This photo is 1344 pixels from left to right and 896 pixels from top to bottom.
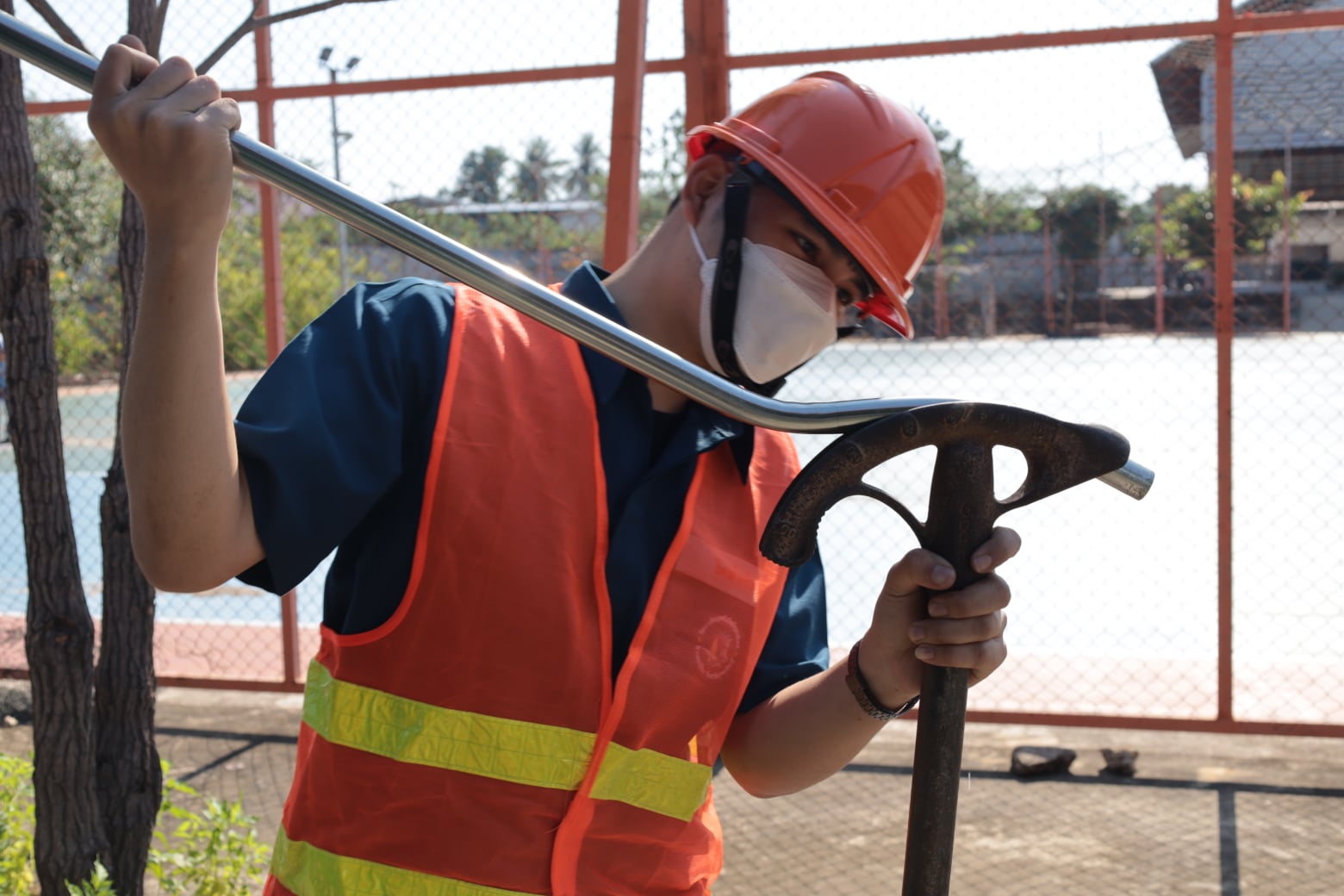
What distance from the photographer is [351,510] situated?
4.17 ft

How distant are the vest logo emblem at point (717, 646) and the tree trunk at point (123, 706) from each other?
6.14 feet

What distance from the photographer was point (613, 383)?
4.99 ft

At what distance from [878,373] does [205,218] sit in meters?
6.42

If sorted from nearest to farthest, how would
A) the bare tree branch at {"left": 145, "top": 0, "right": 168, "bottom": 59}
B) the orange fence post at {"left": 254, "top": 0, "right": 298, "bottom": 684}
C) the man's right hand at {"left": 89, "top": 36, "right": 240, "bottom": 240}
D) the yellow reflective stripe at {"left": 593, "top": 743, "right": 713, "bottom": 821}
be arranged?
the man's right hand at {"left": 89, "top": 36, "right": 240, "bottom": 240} → the yellow reflective stripe at {"left": 593, "top": 743, "right": 713, "bottom": 821} → the bare tree branch at {"left": 145, "top": 0, "right": 168, "bottom": 59} → the orange fence post at {"left": 254, "top": 0, "right": 298, "bottom": 684}

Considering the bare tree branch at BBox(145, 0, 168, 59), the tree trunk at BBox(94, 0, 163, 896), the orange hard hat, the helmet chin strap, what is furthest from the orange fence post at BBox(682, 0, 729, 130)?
the helmet chin strap

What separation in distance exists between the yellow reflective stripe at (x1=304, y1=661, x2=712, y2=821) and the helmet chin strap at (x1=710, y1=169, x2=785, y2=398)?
0.50 meters

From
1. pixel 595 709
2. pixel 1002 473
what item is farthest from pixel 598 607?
pixel 1002 473

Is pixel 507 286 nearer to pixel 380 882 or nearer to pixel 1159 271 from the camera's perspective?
pixel 380 882

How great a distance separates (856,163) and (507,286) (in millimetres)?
707

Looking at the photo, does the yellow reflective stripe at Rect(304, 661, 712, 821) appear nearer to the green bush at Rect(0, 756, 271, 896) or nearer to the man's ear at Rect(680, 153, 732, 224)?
the man's ear at Rect(680, 153, 732, 224)

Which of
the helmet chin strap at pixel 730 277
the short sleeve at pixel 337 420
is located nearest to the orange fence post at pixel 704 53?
the helmet chin strap at pixel 730 277

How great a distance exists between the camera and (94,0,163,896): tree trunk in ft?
9.71

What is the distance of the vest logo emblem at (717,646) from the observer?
1.52 meters

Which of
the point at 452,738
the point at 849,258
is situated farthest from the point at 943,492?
the point at 452,738
